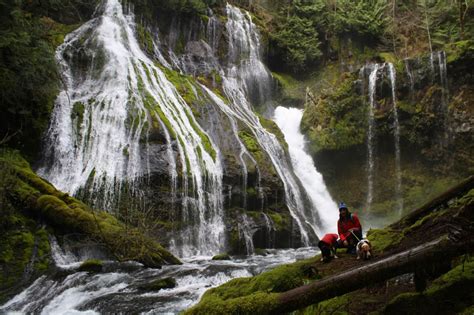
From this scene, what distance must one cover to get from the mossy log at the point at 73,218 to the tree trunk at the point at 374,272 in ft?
22.3

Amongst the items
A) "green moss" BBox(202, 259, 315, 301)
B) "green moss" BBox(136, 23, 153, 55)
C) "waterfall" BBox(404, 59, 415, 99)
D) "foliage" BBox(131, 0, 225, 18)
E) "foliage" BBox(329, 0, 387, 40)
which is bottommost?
"green moss" BBox(202, 259, 315, 301)

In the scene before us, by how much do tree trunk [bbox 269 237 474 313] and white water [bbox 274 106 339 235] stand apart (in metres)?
15.6

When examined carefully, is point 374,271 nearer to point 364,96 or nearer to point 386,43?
point 364,96

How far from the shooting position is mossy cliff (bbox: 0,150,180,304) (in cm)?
930

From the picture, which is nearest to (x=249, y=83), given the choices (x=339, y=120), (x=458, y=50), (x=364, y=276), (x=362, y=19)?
(x=339, y=120)

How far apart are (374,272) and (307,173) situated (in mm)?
20252

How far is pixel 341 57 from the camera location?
29859 millimetres

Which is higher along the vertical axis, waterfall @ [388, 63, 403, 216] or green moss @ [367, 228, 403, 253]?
waterfall @ [388, 63, 403, 216]

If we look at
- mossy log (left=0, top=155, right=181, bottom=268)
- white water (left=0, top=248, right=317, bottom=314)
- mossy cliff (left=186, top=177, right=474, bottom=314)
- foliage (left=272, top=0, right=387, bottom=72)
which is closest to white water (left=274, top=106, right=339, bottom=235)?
foliage (left=272, top=0, right=387, bottom=72)

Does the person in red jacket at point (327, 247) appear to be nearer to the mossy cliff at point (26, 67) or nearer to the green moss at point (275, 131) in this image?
the mossy cliff at point (26, 67)

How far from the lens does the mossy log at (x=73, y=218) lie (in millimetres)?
9977

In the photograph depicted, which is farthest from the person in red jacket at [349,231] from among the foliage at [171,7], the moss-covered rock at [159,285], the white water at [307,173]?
the foliage at [171,7]

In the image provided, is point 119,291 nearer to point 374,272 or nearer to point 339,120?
point 374,272

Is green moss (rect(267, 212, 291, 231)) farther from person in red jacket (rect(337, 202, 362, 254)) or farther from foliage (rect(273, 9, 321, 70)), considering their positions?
foliage (rect(273, 9, 321, 70))
